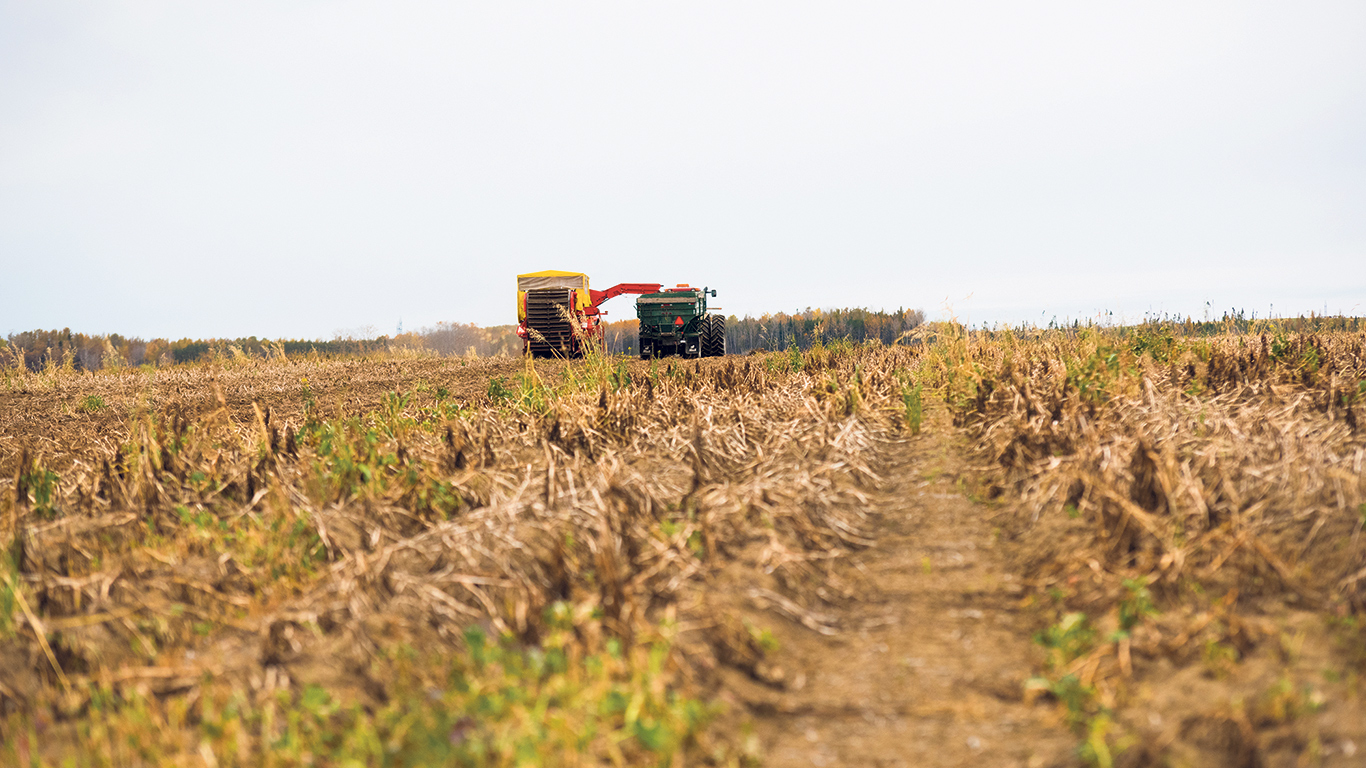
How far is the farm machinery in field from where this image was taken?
18328 mm

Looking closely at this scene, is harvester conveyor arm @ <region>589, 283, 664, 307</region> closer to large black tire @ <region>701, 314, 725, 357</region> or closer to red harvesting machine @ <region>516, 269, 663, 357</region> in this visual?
red harvesting machine @ <region>516, 269, 663, 357</region>

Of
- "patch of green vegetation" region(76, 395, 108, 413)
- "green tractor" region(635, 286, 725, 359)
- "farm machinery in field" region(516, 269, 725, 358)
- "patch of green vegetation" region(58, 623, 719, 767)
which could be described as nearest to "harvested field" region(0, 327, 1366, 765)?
"patch of green vegetation" region(58, 623, 719, 767)

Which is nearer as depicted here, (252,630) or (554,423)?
(252,630)

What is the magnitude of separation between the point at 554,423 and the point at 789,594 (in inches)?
112

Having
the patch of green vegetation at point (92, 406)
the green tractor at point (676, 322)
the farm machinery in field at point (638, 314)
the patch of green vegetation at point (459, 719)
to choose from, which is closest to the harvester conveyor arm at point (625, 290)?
the farm machinery in field at point (638, 314)

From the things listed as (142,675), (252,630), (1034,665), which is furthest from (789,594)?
(142,675)

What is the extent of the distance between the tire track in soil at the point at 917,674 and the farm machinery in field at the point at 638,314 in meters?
14.1

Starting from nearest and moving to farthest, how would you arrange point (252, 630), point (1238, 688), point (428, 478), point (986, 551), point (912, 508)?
point (1238, 688)
point (252, 630)
point (986, 551)
point (912, 508)
point (428, 478)

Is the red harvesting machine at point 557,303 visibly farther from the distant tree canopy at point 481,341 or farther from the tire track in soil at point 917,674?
the tire track in soil at point 917,674

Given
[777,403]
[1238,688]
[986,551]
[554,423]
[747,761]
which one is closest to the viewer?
[747,761]

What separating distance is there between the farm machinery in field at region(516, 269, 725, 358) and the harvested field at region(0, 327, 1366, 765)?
1216cm

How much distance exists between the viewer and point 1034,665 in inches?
116

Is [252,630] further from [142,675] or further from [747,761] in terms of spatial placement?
[747,761]

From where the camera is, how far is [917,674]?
2.91 meters
